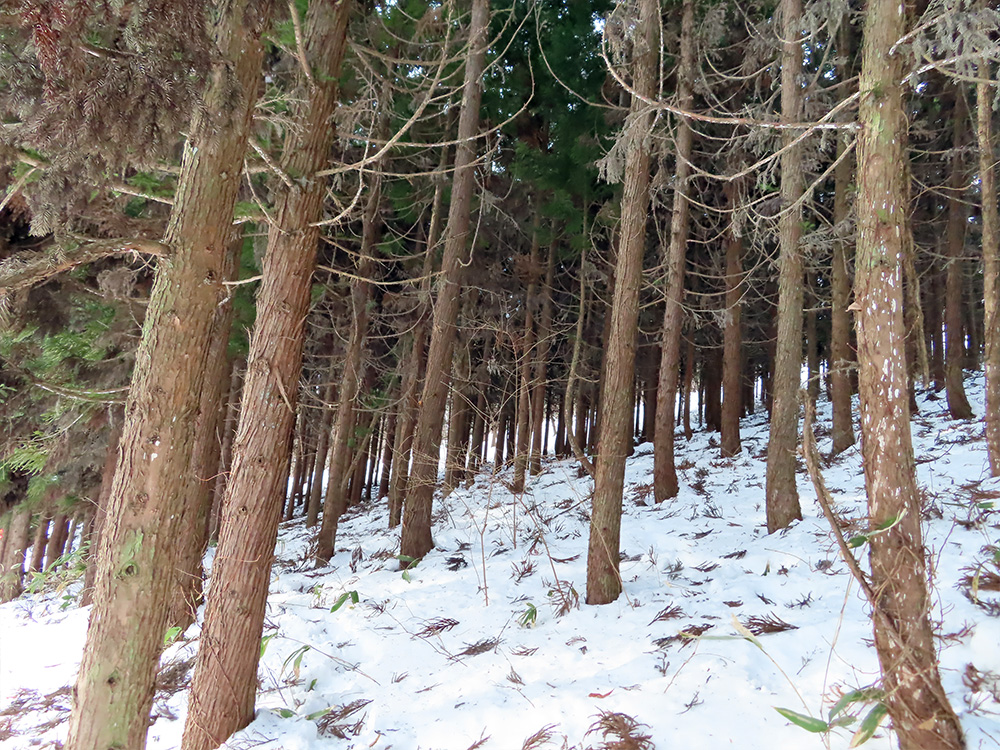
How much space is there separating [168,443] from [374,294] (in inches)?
418

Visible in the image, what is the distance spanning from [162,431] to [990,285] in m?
8.96

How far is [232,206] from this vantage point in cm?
321

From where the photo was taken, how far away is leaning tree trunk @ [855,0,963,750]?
8.43ft

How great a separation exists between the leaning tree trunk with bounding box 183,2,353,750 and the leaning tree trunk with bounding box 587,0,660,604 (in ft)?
9.81

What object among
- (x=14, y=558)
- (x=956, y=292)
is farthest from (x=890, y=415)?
(x=14, y=558)

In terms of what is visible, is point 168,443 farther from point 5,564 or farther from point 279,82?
point 5,564

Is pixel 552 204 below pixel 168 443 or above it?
above

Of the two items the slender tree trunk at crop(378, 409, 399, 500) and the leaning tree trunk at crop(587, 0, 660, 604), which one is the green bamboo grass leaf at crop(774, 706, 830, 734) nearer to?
the leaning tree trunk at crop(587, 0, 660, 604)

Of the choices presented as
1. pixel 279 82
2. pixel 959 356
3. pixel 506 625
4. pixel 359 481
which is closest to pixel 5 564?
pixel 359 481

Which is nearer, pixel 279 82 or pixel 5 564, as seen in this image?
pixel 279 82

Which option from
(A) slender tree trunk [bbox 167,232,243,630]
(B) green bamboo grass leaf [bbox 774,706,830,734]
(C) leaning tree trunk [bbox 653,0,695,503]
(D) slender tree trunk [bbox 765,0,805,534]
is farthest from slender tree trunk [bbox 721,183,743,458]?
(B) green bamboo grass leaf [bbox 774,706,830,734]

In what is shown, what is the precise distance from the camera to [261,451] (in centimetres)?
389

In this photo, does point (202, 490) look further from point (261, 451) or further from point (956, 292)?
point (956, 292)

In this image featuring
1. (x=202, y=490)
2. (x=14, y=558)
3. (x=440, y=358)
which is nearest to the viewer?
(x=202, y=490)
